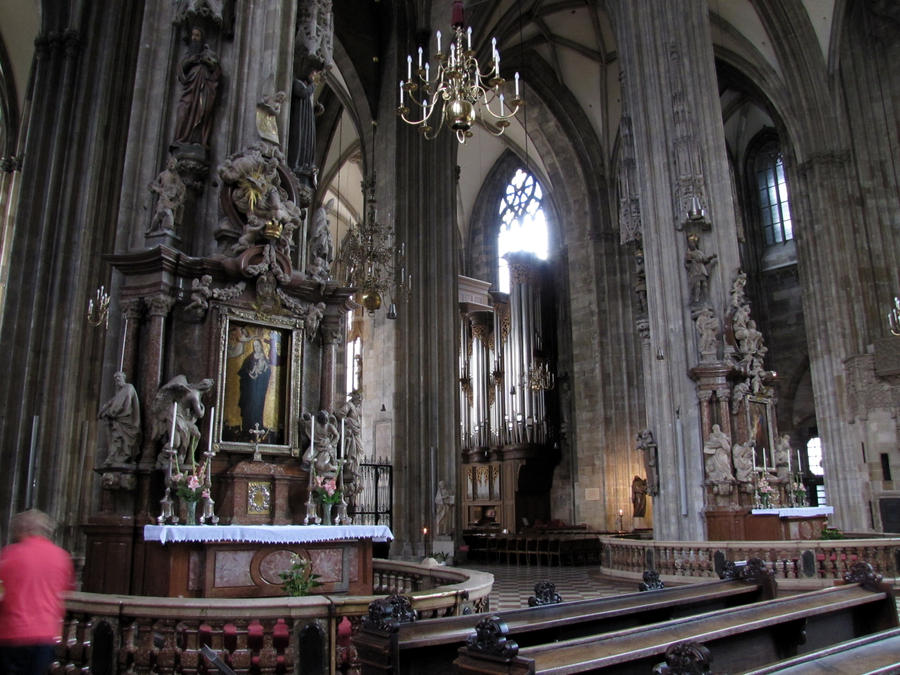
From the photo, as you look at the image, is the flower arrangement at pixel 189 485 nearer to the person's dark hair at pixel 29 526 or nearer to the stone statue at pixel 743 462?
the person's dark hair at pixel 29 526

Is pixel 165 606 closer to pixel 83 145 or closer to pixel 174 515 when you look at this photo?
pixel 174 515

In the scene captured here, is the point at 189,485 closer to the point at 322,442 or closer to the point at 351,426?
the point at 322,442

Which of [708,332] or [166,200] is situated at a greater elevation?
[166,200]

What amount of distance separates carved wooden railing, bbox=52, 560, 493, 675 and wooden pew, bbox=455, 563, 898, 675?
1.49 meters

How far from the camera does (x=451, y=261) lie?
739 inches

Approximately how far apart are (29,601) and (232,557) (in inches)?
130

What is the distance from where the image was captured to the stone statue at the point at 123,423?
6906mm

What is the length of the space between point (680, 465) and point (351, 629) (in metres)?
9.74

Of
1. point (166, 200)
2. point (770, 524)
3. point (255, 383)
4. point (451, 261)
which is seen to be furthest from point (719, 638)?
point (451, 261)

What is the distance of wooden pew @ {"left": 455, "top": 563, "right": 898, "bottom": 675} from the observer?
2.39 m

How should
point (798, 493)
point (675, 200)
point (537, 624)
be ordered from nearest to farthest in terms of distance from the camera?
1. point (537, 624)
2. point (798, 493)
3. point (675, 200)

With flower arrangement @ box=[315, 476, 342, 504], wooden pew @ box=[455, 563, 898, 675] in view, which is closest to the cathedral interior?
flower arrangement @ box=[315, 476, 342, 504]

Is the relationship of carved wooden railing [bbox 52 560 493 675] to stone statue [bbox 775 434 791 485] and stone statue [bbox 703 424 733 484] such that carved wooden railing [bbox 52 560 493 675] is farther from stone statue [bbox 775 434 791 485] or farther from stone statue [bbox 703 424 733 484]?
stone statue [bbox 775 434 791 485]

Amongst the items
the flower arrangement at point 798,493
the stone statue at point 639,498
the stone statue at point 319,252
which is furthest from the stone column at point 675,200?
the stone statue at point 639,498
